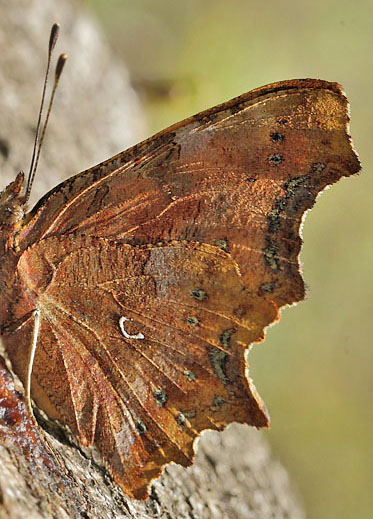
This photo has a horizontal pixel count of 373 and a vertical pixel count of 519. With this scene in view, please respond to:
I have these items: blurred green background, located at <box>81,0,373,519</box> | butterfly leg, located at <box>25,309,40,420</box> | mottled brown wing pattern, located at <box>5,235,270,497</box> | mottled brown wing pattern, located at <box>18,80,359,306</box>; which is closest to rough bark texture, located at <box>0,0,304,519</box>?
butterfly leg, located at <box>25,309,40,420</box>

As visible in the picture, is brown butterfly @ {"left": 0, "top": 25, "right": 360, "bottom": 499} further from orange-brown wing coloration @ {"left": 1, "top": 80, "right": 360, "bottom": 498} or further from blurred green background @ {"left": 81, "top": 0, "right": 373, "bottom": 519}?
blurred green background @ {"left": 81, "top": 0, "right": 373, "bottom": 519}

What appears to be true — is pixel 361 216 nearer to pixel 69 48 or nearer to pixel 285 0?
pixel 285 0

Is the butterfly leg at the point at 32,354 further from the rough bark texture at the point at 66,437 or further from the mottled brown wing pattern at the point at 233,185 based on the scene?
the mottled brown wing pattern at the point at 233,185

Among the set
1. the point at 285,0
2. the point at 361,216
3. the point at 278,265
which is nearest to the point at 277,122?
the point at 278,265

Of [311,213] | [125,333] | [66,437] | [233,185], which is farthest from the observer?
[311,213]

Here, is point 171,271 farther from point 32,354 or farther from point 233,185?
point 32,354

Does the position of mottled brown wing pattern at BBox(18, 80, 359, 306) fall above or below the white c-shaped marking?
above

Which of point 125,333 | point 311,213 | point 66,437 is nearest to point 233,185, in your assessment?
point 125,333

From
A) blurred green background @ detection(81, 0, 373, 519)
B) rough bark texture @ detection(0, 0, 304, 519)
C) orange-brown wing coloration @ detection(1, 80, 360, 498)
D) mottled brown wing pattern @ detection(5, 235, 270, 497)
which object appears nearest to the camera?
rough bark texture @ detection(0, 0, 304, 519)
